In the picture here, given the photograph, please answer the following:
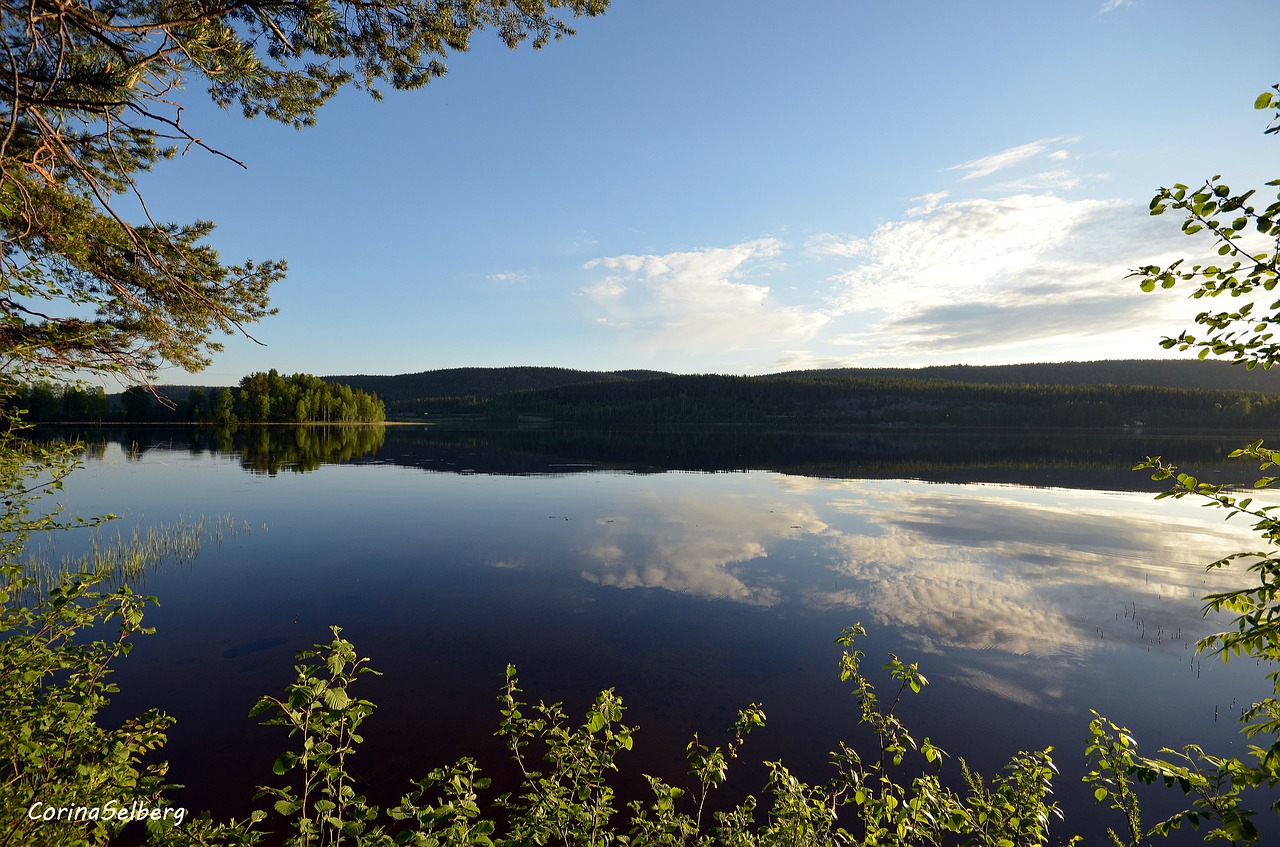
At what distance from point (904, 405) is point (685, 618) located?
170355 millimetres

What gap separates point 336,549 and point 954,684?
19.4 m

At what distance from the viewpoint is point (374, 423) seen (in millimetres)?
144500

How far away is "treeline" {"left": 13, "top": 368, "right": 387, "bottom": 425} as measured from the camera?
11231 cm

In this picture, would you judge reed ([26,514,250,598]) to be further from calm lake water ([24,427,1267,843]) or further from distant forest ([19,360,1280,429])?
distant forest ([19,360,1280,429])

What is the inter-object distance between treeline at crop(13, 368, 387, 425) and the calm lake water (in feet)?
341

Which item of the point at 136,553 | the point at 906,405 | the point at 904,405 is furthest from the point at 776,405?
the point at 136,553

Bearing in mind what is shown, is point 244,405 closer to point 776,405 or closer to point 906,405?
point 776,405

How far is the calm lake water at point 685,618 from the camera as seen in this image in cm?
912

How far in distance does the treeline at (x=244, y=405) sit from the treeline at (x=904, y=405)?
58.8 metres

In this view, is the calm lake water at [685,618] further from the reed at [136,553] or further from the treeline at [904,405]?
the treeline at [904,405]

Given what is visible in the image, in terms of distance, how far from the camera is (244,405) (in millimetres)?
119250

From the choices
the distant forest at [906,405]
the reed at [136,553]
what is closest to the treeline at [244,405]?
the distant forest at [906,405]

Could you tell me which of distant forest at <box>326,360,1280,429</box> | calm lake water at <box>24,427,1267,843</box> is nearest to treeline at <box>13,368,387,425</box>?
distant forest at <box>326,360,1280,429</box>

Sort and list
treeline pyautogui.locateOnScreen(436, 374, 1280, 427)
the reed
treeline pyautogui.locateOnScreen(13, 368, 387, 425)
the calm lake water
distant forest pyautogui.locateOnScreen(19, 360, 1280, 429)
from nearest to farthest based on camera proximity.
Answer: the calm lake water → the reed → treeline pyautogui.locateOnScreen(13, 368, 387, 425) → distant forest pyautogui.locateOnScreen(19, 360, 1280, 429) → treeline pyautogui.locateOnScreen(436, 374, 1280, 427)
